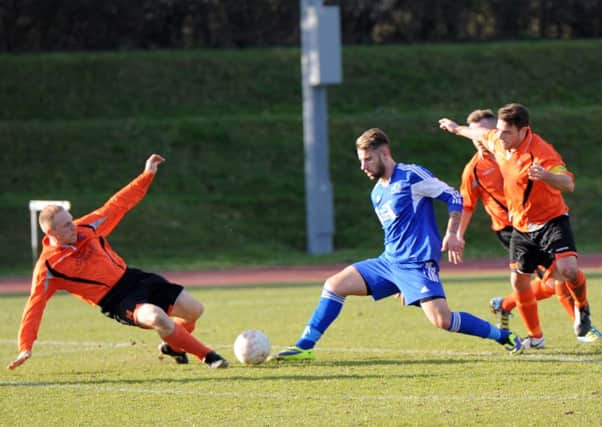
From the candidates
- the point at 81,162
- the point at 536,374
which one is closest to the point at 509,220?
the point at 536,374

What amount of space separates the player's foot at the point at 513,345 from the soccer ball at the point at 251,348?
1.83m

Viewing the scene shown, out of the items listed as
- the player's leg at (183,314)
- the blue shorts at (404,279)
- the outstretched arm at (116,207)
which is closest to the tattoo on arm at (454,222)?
the blue shorts at (404,279)

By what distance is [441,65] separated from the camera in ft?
105

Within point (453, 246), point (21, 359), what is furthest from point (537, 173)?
point (21, 359)

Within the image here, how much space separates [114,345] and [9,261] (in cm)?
1220

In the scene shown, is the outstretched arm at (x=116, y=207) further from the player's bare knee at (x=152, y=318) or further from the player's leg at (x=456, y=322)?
the player's leg at (x=456, y=322)

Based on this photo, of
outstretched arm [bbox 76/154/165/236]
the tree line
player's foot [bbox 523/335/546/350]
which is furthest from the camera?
the tree line

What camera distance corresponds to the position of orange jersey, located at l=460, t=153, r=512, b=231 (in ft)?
29.3

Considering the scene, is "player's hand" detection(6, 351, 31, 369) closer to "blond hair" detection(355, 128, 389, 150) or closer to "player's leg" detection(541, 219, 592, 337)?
"blond hair" detection(355, 128, 389, 150)

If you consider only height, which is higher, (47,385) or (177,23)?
(177,23)

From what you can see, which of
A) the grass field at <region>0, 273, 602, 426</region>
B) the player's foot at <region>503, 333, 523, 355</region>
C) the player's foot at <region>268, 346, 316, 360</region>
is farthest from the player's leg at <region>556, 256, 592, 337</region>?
the player's foot at <region>268, 346, 316, 360</region>

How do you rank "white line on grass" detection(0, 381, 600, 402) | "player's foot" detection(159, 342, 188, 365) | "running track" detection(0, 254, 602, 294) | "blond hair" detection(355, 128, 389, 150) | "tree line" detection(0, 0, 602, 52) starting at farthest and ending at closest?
"tree line" detection(0, 0, 602, 52)
"running track" detection(0, 254, 602, 294)
"player's foot" detection(159, 342, 188, 365)
"blond hair" detection(355, 128, 389, 150)
"white line on grass" detection(0, 381, 600, 402)

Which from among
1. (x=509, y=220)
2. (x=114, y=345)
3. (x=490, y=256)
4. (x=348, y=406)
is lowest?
(x=490, y=256)

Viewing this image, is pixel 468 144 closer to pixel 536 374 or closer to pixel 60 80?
pixel 60 80
